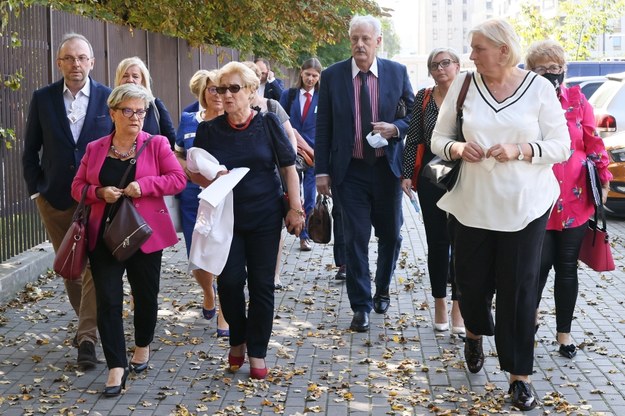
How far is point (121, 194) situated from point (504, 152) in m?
2.19

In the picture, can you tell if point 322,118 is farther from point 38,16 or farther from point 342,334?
point 38,16

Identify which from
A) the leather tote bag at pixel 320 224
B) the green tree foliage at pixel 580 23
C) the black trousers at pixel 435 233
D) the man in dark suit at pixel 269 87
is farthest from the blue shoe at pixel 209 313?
the green tree foliage at pixel 580 23

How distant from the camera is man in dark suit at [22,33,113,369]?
7117 millimetres

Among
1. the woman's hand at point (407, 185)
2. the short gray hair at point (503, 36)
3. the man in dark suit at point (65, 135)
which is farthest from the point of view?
the woman's hand at point (407, 185)

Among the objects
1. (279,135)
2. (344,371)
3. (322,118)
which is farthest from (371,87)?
(344,371)

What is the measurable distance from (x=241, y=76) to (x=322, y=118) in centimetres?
182

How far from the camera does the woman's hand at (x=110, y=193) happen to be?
6.24m

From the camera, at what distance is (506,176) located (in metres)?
5.86

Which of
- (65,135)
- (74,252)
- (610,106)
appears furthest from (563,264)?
(610,106)

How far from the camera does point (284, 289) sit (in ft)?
32.1

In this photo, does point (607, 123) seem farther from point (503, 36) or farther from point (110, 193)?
point (110, 193)

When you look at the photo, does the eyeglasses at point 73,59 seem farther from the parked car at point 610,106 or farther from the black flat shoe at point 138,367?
the parked car at point 610,106

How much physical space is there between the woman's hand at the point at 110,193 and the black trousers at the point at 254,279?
74 centimetres

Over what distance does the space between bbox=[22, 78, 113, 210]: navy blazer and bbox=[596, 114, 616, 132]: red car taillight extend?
9.94 metres
